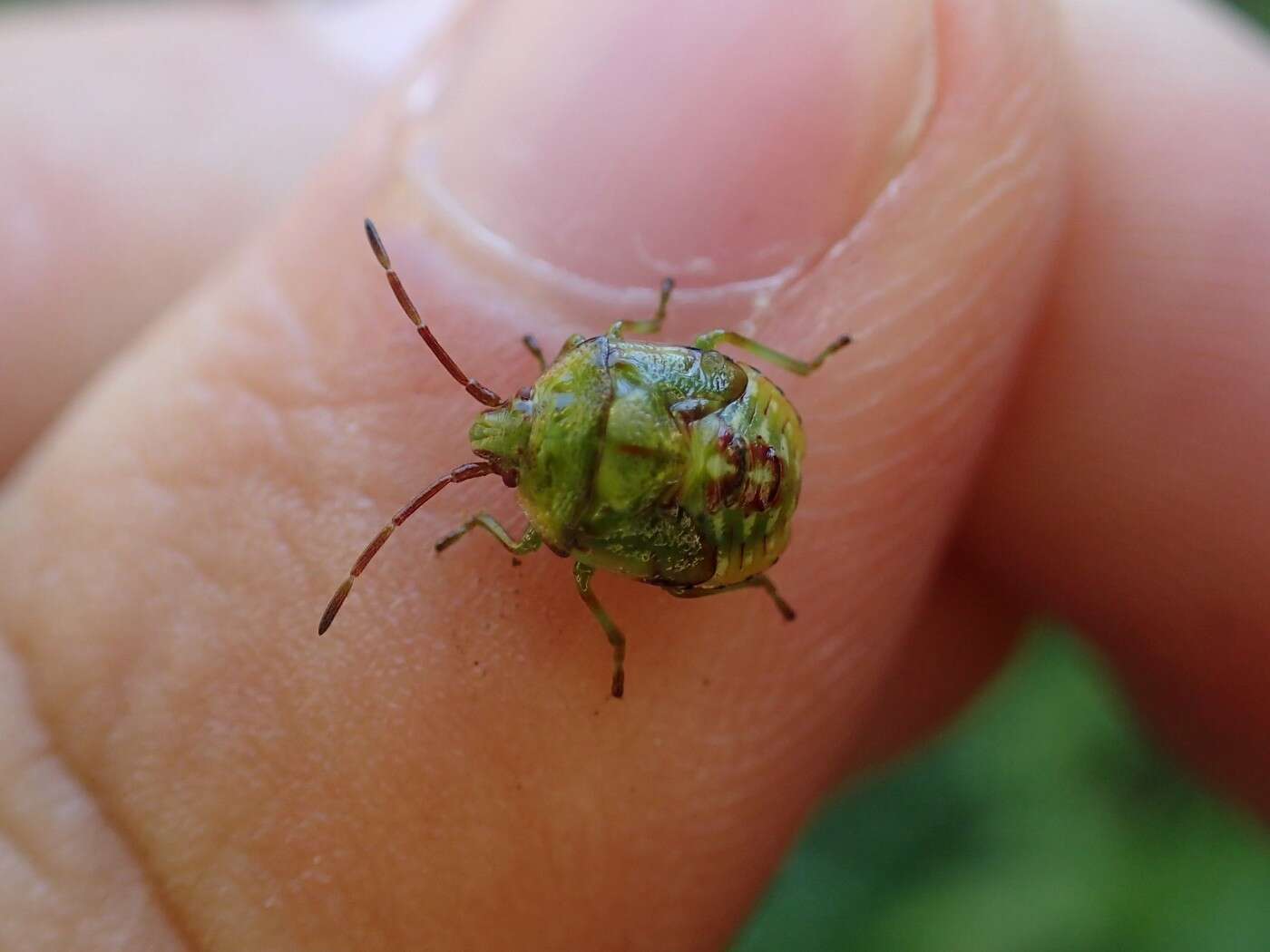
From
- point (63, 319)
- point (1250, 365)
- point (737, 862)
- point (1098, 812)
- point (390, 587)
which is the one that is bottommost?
point (1098, 812)

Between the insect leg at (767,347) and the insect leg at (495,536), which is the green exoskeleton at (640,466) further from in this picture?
the insect leg at (767,347)

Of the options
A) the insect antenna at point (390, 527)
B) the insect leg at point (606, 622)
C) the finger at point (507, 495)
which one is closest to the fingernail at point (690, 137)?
the finger at point (507, 495)

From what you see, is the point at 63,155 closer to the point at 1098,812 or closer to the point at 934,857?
the point at 934,857

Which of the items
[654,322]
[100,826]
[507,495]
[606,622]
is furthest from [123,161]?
[606,622]

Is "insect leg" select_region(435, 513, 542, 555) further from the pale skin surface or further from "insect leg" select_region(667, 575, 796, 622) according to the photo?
"insect leg" select_region(667, 575, 796, 622)

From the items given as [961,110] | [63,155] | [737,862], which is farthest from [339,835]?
[63,155]

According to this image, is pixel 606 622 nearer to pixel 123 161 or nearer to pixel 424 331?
pixel 424 331

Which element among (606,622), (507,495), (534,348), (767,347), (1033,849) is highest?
(767,347)
